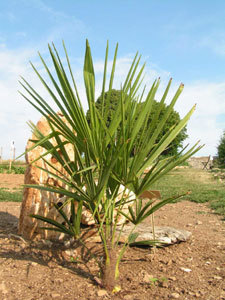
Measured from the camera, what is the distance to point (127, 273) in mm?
3047

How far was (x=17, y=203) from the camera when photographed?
7891 mm

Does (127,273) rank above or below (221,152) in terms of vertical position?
below

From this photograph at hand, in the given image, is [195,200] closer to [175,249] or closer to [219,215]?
[219,215]

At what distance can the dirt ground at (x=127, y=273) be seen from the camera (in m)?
2.66

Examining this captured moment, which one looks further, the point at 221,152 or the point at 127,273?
the point at 221,152

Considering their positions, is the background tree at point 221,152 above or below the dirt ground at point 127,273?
above

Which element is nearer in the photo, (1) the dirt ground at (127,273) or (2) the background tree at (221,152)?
(1) the dirt ground at (127,273)

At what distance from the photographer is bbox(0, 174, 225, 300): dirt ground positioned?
8.73ft

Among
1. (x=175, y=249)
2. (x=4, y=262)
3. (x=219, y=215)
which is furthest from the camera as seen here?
(x=219, y=215)

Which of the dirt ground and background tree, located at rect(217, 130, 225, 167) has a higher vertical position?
background tree, located at rect(217, 130, 225, 167)

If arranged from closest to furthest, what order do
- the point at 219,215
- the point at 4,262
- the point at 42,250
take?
the point at 4,262 → the point at 42,250 → the point at 219,215

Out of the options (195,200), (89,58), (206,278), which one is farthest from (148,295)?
(195,200)

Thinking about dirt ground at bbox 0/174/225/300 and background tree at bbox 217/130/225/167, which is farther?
background tree at bbox 217/130/225/167

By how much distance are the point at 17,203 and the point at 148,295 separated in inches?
233
